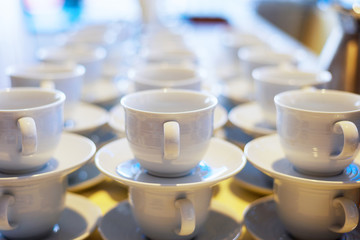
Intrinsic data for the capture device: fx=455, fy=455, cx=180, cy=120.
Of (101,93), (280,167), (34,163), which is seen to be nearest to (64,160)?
(34,163)

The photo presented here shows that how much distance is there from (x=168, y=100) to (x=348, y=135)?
22cm

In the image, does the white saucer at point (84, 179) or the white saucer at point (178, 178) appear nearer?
the white saucer at point (178, 178)

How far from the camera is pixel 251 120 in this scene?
74cm

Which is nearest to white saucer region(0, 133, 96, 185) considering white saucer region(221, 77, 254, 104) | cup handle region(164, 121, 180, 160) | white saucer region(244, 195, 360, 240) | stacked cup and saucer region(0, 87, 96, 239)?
stacked cup and saucer region(0, 87, 96, 239)

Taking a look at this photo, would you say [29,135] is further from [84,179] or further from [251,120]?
[251,120]

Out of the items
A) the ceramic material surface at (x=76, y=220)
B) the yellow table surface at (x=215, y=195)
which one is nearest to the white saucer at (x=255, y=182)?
the yellow table surface at (x=215, y=195)

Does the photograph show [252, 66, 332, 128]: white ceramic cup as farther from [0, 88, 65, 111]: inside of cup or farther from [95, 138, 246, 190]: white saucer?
[0, 88, 65, 111]: inside of cup

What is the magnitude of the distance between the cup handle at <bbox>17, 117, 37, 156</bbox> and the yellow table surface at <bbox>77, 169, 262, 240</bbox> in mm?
164

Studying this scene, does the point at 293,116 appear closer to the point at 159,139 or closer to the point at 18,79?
the point at 159,139

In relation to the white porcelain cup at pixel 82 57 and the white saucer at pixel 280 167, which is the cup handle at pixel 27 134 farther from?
the white porcelain cup at pixel 82 57

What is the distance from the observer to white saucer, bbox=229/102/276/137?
692 millimetres

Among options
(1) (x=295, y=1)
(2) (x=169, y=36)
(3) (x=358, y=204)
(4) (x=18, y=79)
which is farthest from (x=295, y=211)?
(1) (x=295, y=1)

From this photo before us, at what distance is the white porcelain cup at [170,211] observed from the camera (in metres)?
0.48

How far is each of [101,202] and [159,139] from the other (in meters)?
0.20
